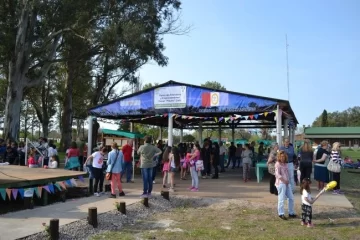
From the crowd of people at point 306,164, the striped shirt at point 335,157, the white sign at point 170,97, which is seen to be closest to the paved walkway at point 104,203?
the crowd of people at point 306,164

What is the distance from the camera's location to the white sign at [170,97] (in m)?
15.7

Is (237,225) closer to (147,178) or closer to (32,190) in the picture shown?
(147,178)

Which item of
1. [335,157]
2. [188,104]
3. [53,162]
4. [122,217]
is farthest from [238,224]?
[53,162]

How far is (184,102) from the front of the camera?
1566 cm

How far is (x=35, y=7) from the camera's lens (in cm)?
1931

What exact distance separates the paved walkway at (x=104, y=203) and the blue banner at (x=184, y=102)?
9.52ft

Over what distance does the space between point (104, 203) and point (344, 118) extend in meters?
101

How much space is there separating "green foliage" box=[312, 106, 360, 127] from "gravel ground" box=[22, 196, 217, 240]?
301 feet

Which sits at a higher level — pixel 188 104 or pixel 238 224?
pixel 188 104

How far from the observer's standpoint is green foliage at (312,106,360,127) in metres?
97.7

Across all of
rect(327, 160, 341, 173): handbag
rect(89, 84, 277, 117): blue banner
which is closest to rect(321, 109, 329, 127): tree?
rect(89, 84, 277, 117): blue banner

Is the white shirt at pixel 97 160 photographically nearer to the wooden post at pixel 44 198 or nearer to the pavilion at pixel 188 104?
the wooden post at pixel 44 198

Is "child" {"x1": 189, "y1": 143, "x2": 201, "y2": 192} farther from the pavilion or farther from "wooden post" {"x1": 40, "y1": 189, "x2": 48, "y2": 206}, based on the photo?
"wooden post" {"x1": 40, "y1": 189, "x2": 48, "y2": 206}

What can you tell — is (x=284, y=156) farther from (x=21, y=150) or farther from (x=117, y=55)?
(x=117, y=55)
